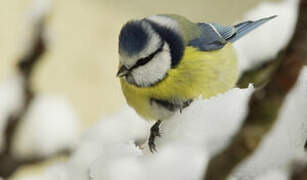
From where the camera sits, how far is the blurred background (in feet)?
6.48

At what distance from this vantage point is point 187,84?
65 cm

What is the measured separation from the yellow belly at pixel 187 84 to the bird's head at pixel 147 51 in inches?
0.4

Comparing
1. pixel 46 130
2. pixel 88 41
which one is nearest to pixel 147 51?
pixel 46 130

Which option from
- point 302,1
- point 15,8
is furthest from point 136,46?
point 15,8

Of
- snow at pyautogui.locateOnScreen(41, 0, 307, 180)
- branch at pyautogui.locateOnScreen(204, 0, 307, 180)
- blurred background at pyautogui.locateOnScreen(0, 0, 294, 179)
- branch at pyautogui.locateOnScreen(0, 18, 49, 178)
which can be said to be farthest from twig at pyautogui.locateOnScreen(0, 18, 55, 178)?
blurred background at pyautogui.locateOnScreen(0, 0, 294, 179)

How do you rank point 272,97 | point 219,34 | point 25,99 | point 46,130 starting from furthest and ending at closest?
point 219,34 < point 46,130 < point 25,99 < point 272,97

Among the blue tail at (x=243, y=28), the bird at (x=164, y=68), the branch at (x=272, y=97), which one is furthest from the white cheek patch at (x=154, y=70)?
the branch at (x=272, y=97)

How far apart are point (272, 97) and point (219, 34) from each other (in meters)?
0.68

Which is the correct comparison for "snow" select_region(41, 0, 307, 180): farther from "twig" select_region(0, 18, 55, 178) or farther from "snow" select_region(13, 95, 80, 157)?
"snow" select_region(13, 95, 80, 157)

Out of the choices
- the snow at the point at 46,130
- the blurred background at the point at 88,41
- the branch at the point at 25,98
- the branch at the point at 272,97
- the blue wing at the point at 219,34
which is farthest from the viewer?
the blurred background at the point at 88,41

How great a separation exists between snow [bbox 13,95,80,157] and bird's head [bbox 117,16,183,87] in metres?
0.09

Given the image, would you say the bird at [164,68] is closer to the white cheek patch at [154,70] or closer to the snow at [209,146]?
the white cheek patch at [154,70]

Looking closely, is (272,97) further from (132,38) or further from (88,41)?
(88,41)

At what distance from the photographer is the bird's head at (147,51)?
62 cm
